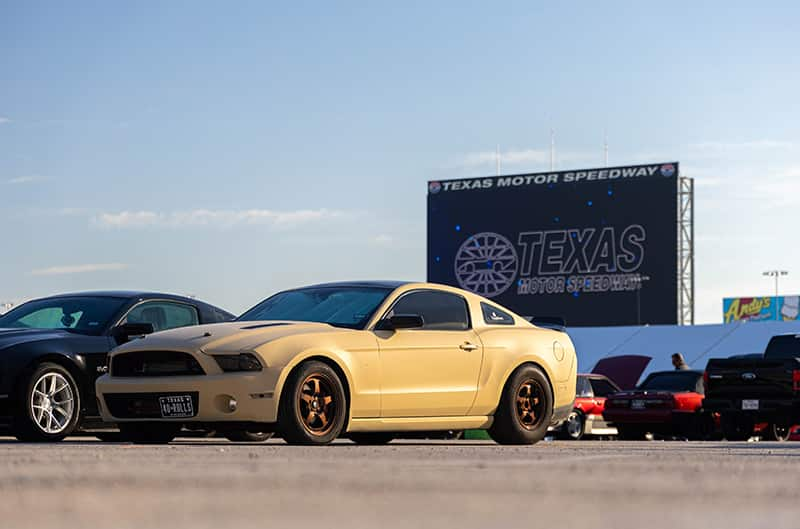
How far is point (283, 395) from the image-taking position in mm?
10586

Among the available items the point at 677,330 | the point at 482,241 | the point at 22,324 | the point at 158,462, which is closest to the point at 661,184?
the point at 482,241

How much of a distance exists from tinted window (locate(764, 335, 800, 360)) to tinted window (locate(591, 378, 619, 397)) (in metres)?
5.89

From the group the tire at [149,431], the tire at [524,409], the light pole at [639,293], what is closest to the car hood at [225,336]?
the tire at [149,431]

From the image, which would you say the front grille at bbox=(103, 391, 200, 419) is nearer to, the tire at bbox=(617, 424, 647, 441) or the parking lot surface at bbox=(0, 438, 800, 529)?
the parking lot surface at bbox=(0, 438, 800, 529)

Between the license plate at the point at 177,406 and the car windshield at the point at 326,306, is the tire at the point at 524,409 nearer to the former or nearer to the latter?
the car windshield at the point at 326,306

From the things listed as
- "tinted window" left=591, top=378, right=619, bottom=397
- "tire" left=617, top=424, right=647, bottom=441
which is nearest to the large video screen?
"tinted window" left=591, top=378, right=619, bottom=397

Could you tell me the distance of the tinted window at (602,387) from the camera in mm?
28875

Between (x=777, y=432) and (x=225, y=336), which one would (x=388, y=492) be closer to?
(x=225, y=336)

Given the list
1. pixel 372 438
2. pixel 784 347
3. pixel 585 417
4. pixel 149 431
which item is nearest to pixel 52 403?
pixel 149 431

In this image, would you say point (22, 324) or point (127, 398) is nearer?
point (127, 398)

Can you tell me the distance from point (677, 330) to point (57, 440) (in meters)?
27.5

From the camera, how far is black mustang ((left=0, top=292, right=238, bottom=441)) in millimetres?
12289

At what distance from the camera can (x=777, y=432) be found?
22.0 metres

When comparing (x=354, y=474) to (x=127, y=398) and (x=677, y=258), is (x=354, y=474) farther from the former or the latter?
(x=677, y=258)
